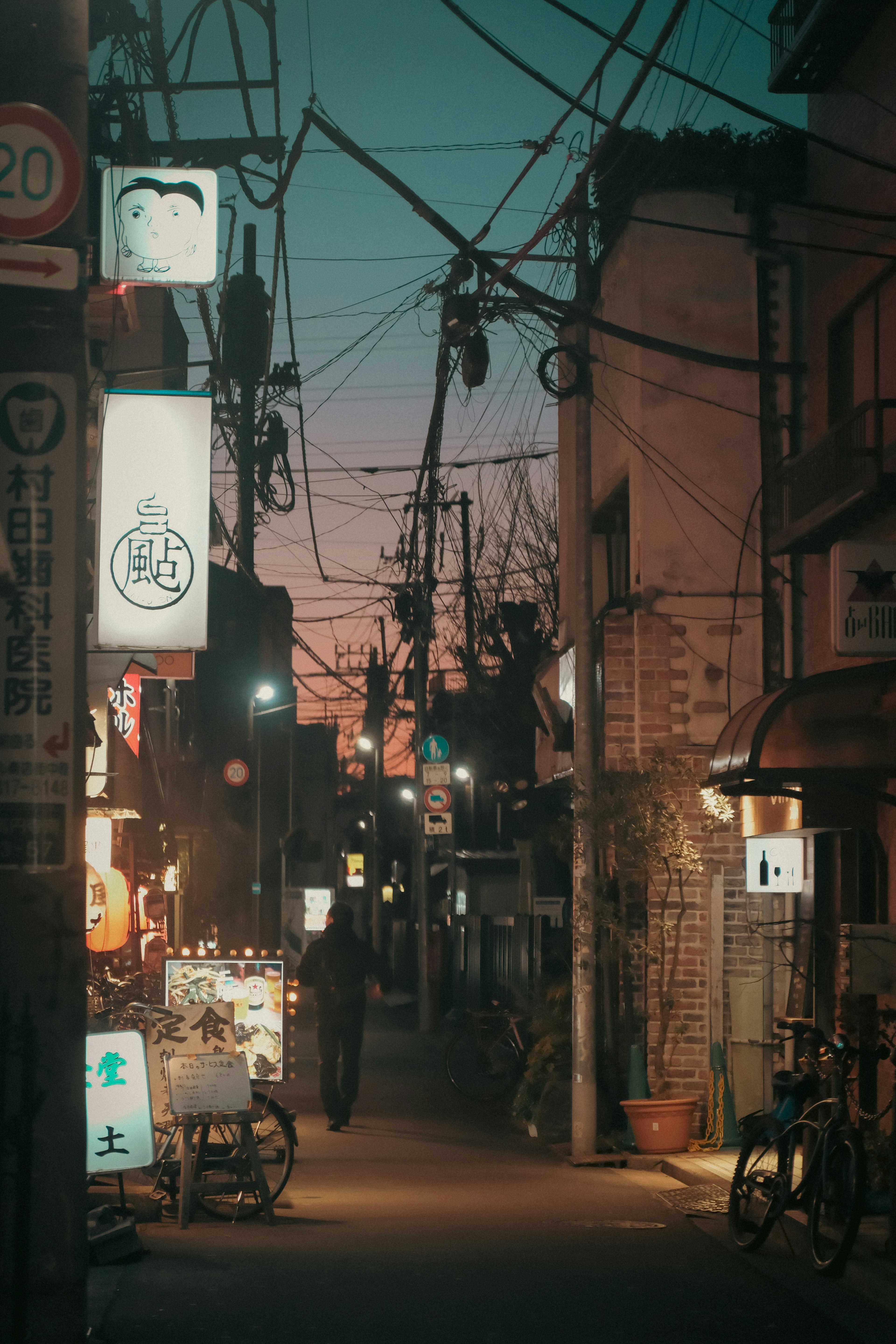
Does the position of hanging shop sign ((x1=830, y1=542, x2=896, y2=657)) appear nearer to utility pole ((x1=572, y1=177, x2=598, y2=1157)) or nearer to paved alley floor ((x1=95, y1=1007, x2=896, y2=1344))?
utility pole ((x1=572, y1=177, x2=598, y2=1157))

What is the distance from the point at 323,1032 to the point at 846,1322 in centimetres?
881

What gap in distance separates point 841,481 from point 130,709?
36.0ft

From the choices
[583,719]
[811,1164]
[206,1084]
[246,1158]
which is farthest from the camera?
[583,719]

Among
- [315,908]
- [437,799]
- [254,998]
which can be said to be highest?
[437,799]

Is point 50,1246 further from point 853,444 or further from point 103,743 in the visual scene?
point 103,743

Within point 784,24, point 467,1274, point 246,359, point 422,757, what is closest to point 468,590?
point 422,757

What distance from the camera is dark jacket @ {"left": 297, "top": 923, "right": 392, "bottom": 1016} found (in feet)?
52.2

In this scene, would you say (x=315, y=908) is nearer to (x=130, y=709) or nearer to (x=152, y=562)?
(x=130, y=709)

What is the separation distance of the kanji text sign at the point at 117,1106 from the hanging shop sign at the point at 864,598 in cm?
582

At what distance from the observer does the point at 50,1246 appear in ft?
16.5

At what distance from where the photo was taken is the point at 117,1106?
9664mm

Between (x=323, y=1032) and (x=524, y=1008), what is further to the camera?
(x=524, y=1008)

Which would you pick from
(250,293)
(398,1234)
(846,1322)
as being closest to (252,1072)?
(398,1234)

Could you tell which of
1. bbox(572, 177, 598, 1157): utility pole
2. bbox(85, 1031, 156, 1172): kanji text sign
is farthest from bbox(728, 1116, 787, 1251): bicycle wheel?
bbox(572, 177, 598, 1157): utility pole
